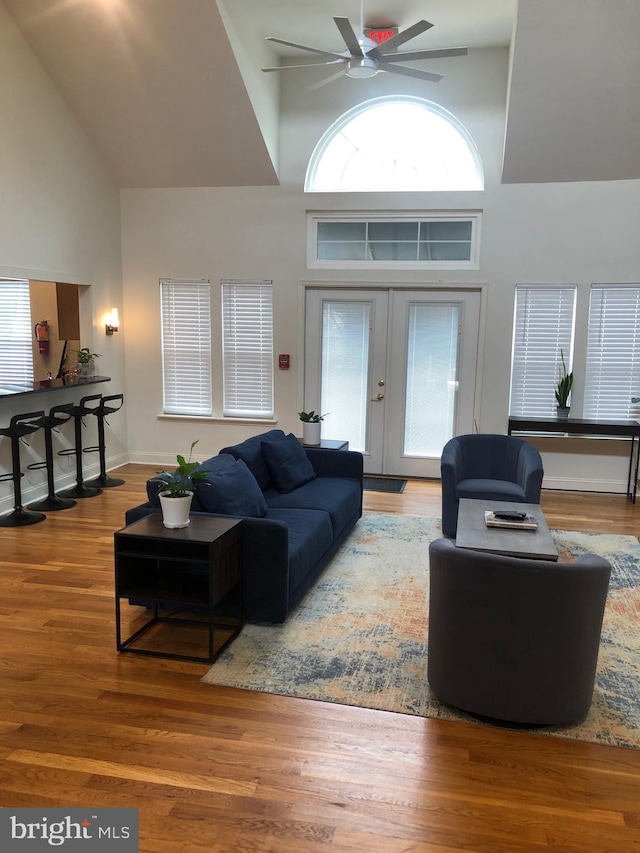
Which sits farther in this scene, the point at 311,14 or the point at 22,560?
the point at 311,14

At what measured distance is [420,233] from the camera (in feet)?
23.4

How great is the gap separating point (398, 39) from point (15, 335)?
481 cm

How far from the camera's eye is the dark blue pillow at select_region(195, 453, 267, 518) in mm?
3889

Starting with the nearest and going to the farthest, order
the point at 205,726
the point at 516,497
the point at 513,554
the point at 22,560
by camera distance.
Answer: the point at 205,726, the point at 513,554, the point at 22,560, the point at 516,497

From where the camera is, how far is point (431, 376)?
7.32 meters

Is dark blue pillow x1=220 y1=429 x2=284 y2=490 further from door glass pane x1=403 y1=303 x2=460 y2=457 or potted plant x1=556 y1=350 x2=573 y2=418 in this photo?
potted plant x1=556 y1=350 x2=573 y2=418

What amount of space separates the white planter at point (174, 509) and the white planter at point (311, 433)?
285 cm

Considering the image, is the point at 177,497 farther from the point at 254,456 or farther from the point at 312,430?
the point at 312,430

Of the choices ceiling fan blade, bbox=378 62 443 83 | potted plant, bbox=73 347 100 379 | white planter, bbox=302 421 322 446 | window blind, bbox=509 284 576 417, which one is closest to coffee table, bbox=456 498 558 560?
white planter, bbox=302 421 322 446

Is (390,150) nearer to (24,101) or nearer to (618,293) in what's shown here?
(618,293)

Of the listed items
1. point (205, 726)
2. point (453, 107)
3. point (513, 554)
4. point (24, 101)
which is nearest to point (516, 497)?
point (513, 554)

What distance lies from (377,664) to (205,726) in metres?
0.94

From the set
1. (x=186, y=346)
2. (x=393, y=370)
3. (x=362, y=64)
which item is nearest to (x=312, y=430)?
(x=393, y=370)

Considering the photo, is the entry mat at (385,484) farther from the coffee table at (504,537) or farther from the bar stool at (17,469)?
the bar stool at (17,469)
